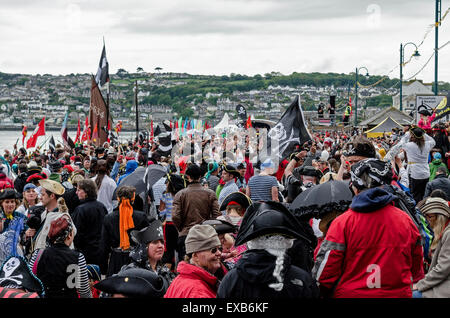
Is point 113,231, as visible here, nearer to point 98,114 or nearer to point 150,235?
point 150,235

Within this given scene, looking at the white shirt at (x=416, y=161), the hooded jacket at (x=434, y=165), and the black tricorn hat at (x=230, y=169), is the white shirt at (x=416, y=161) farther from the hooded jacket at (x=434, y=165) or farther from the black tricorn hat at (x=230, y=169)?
the black tricorn hat at (x=230, y=169)

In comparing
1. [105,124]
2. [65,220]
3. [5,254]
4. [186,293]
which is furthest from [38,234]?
[105,124]

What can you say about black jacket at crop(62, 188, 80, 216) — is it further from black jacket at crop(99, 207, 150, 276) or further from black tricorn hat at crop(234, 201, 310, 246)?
black tricorn hat at crop(234, 201, 310, 246)

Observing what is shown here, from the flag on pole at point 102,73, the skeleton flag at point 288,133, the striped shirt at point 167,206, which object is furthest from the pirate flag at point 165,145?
the flag on pole at point 102,73

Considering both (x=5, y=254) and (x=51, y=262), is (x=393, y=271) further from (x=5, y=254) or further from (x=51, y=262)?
(x=5, y=254)

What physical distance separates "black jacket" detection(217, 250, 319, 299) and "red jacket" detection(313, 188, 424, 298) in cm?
47

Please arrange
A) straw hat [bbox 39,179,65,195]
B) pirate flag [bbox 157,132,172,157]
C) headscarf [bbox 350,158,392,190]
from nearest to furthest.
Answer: headscarf [bbox 350,158,392,190]
straw hat [bbox 39,179,65,195]
pirate flag [bbox 157,132,172,157]

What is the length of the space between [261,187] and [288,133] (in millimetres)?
1529

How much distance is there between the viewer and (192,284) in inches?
148

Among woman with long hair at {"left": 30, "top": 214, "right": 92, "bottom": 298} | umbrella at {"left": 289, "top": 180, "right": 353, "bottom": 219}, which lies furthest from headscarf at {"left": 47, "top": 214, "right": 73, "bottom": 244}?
umbrella at {"left": 289, "top": 180, "right": 353, "bottom": 219}

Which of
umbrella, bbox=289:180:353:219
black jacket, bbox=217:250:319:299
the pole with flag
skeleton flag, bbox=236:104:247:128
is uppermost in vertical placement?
the pole with flag

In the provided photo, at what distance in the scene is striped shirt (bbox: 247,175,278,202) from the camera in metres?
8.09

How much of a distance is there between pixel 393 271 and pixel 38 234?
4.24 m

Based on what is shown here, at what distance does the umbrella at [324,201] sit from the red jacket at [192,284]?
1267mm
